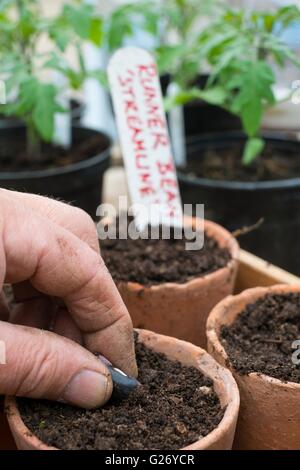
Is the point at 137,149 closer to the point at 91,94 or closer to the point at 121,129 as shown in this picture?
the point at 121,129

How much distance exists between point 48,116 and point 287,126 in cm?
111

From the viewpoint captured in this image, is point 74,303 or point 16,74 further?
point 16,74

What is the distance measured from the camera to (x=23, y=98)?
1532 mm

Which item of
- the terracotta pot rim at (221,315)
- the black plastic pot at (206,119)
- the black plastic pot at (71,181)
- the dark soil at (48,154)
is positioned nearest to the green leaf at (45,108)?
the black plastic pot at (71,181)

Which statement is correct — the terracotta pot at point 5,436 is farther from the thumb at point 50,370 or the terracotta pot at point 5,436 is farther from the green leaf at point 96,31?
the green leaf at point 96,31

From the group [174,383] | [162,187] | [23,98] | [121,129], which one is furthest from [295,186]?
[174,383]

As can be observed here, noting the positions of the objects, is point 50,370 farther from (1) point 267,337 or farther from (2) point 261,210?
(2) point 261,210

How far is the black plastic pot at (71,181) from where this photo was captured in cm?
166

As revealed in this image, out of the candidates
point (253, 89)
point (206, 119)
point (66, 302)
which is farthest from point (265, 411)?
point (206, 119)

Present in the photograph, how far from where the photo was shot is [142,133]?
4.18 ft

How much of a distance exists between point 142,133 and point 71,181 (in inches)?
18.8

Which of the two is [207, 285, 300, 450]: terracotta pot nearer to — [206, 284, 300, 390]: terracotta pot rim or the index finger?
[206, 284, 300, 390]: terracotta pot rim

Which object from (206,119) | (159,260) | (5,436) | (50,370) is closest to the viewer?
(50,370)

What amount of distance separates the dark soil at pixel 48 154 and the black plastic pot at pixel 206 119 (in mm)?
590
